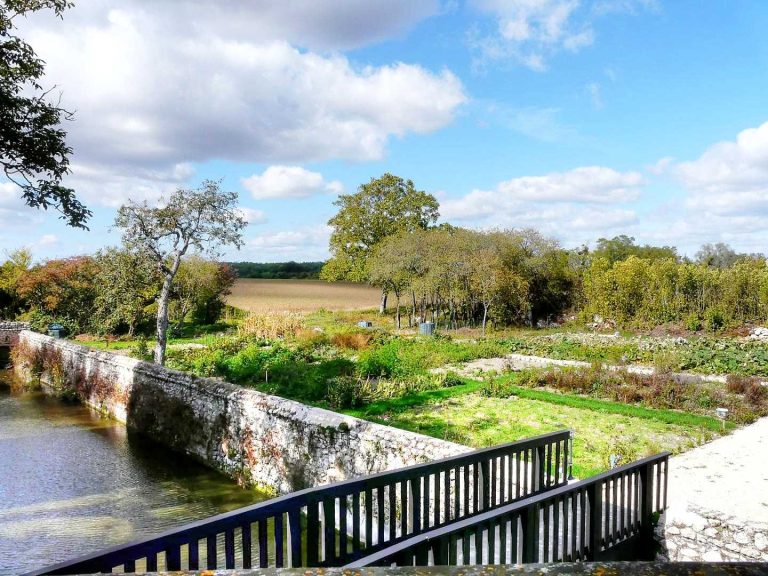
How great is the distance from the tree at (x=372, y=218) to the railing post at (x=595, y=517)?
2993 centimetres

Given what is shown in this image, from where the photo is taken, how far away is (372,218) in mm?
34906

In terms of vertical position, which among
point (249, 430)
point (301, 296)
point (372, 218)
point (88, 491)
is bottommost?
point (88, 491)

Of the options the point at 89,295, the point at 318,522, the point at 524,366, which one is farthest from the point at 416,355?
the point at 89,295

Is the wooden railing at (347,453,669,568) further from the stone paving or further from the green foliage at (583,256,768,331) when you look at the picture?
the green foliage at (583,256,768,331)

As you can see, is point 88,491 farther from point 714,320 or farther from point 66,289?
point 714,320

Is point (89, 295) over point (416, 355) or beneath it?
over

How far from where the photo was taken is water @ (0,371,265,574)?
752cm

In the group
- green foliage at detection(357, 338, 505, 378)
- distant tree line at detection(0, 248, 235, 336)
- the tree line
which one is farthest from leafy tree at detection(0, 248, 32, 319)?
green foliage at detection(357, 338, 505, 378)

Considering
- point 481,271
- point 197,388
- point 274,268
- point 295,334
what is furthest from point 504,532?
point 274,268

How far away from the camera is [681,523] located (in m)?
5.50

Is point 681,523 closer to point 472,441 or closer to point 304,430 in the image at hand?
point 472,441

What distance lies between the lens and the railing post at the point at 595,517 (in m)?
4.68

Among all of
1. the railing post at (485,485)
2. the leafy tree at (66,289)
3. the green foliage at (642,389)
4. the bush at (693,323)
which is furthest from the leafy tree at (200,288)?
the railing post at (485,485)

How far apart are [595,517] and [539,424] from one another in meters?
5.26
